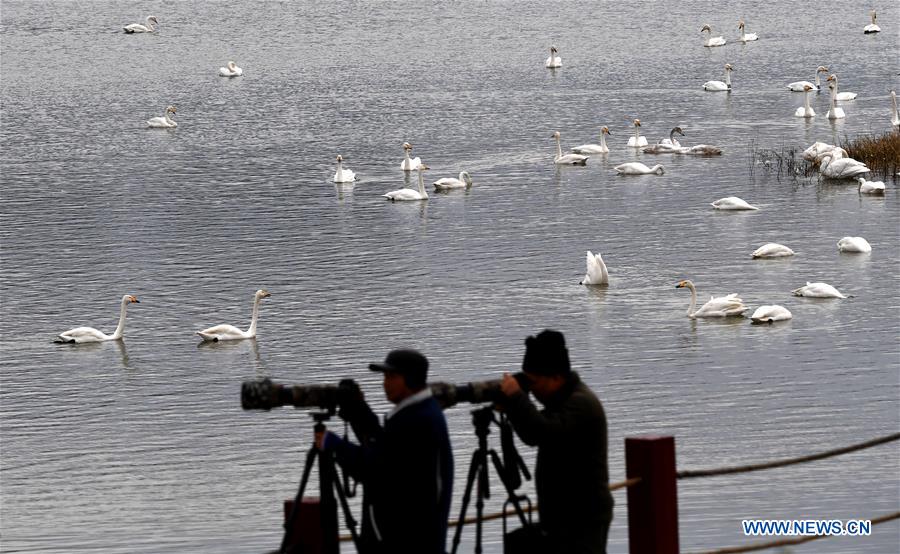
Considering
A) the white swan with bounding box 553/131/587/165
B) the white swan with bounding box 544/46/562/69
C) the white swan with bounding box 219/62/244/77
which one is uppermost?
the white swan with bounding box 219/62/244/77

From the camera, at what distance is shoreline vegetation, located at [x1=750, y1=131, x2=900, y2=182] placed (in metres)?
36.0

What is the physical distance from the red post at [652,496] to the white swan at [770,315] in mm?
15269

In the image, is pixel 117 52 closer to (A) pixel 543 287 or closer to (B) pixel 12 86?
(B) pixel 12 86

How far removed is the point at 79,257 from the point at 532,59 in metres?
37.1

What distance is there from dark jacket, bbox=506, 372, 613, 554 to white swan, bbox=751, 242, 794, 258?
20.1 m

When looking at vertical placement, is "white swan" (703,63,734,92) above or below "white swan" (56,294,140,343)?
above

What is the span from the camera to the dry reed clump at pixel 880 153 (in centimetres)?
3591

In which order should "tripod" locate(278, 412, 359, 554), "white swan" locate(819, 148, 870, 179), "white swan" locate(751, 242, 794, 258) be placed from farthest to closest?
"white swan" locate(819, 148, 870, 179) < "white swan" locate(751, 242, 794, 258) < "tripod" locate(278, 412, 359, 554)

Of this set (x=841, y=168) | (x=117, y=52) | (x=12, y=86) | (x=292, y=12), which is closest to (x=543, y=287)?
(x=841, y=168)

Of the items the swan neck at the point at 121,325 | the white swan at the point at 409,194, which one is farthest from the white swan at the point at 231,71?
the swan neck at the point at 121,325

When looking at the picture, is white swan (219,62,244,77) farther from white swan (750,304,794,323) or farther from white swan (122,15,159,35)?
white swan (750,304,794,323)

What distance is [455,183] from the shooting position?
35562mm

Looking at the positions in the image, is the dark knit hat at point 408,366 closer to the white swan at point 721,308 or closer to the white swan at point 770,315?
the white swan at point 770,315

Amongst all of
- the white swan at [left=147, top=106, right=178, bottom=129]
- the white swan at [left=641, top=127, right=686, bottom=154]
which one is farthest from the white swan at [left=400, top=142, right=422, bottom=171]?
the white swan at [left=147, top=106, right=178, bottom=129]
